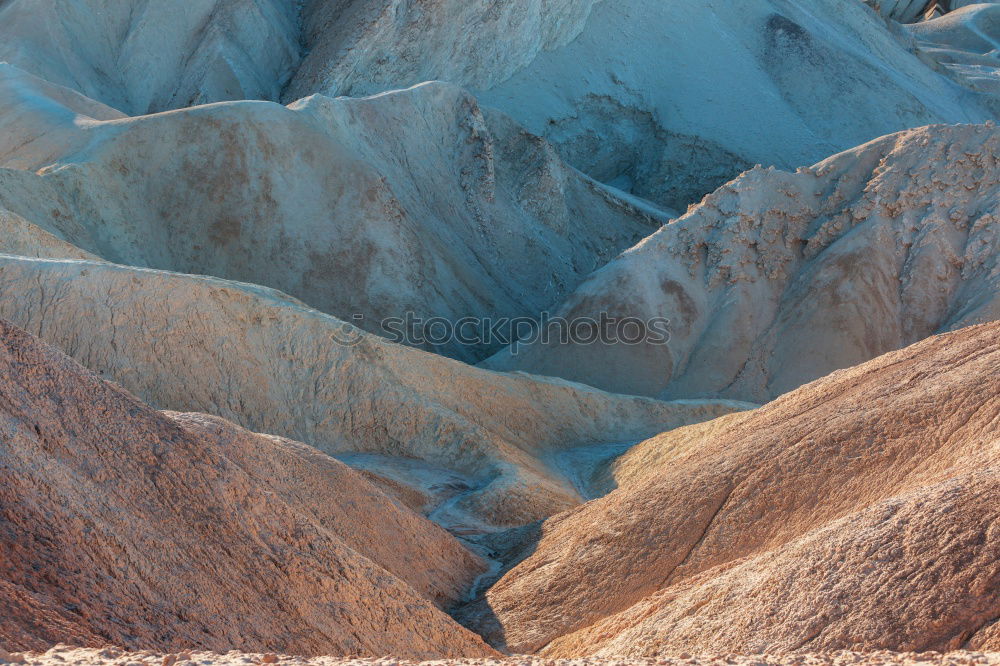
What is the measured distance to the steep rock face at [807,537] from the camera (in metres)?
6.94

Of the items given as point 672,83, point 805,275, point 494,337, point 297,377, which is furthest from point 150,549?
point 672,83

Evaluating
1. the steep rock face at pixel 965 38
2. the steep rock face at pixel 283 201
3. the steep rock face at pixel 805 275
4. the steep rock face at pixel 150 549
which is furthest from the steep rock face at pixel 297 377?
the steep rock face at pixel 965 38

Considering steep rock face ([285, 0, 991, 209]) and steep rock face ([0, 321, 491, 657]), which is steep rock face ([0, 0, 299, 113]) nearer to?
steep rock face ([285, 0, 991, 209])

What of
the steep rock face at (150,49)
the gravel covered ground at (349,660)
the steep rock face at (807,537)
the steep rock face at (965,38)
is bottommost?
the steep rock face at (965,38)

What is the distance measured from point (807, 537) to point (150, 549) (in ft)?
13.8

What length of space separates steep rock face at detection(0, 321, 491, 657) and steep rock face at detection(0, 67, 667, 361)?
493 inches

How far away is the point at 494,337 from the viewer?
2505 centimetres

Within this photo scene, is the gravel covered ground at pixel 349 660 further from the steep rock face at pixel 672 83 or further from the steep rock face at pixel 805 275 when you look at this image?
the steep rock face at pixel 672 83

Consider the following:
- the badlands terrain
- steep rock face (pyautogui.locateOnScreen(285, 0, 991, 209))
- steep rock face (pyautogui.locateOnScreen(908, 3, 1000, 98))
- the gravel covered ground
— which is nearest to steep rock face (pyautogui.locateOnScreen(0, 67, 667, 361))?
the badlands terrain

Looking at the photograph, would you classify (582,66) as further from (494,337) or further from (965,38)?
(965,38)

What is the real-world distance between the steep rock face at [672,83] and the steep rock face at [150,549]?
80.1ft

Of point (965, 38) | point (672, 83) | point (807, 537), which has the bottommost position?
point (965, 38)

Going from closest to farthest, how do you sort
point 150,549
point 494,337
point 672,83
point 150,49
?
point 150,549, point 494,337, point 150,49, point 672,83

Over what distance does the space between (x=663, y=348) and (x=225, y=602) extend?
610 inches
